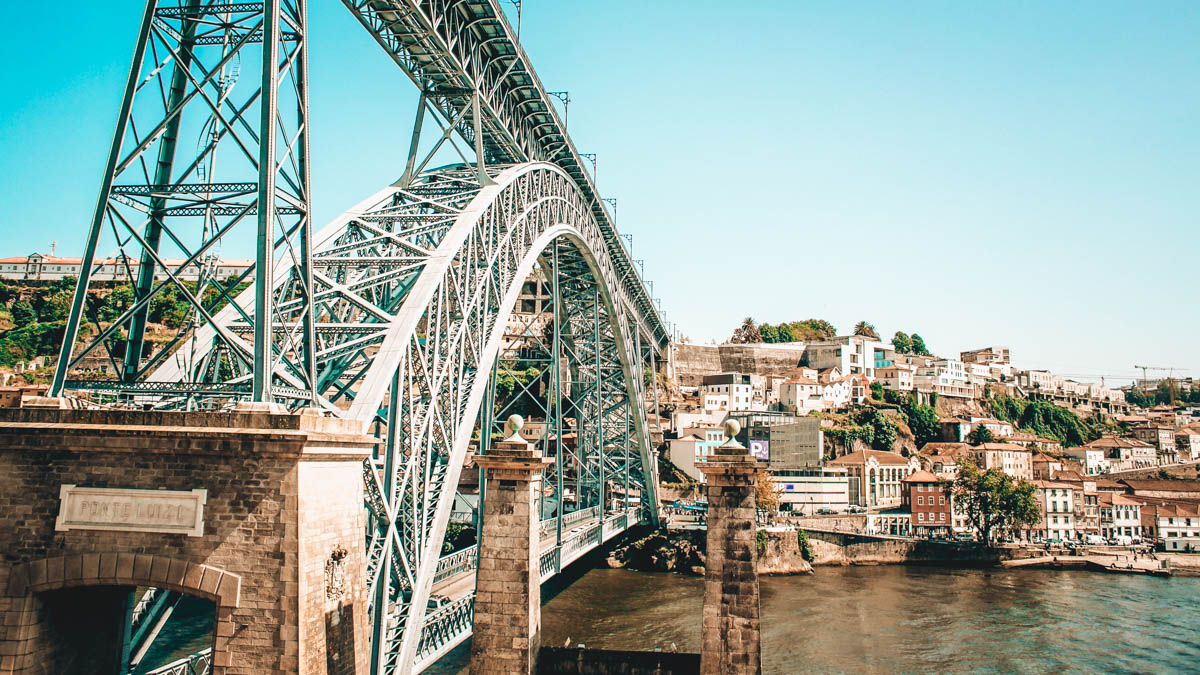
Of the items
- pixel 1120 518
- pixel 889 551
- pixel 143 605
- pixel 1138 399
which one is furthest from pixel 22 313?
pixel 1138 399

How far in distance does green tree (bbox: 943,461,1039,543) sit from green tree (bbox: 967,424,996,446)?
30.6m

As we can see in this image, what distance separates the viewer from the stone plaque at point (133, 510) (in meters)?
8.58

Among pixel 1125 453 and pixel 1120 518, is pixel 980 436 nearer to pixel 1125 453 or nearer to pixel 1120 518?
pixel 1125 453

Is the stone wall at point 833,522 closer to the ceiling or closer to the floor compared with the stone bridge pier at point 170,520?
closer to the floor

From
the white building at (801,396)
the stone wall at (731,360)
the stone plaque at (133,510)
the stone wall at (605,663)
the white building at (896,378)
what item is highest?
the stone wall at (731,360)

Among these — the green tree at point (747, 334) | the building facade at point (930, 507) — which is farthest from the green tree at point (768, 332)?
the building facade at point (930, 507)

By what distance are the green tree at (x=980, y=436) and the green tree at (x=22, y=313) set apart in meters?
96.5

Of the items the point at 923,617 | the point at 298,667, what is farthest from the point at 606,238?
the point at 298,667

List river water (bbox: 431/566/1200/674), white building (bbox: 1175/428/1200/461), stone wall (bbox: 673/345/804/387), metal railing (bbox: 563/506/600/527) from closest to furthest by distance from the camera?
river water (bbox: 431/566/1200/674) → metal railing (bbox: 563/506/600/527) → stone wall (bbox: 673/345/804/387) → white building (bbox: 1175/428/1200/461)

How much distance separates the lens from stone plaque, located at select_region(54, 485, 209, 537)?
858 centimetres

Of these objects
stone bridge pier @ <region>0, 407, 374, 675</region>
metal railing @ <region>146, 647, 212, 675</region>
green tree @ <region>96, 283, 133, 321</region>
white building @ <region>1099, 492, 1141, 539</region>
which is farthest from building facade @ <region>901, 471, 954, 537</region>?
green tree @ <region>96, 283, 133, 321</region>

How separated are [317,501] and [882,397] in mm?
93529

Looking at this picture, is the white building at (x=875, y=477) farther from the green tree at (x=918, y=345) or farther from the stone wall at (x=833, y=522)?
the green tree at (x=918, y=345)

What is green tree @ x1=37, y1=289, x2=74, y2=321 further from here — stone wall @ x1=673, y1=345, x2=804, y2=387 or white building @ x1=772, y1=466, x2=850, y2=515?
white building @ x1=772, y1=466, x2=850, y2=515
